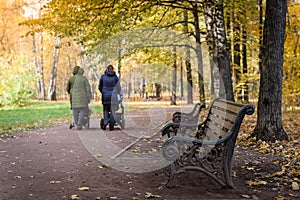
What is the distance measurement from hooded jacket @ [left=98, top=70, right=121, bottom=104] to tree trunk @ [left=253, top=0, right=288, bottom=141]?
4.94 meters

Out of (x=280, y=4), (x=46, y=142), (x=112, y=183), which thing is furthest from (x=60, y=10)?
(x=112, y=183)

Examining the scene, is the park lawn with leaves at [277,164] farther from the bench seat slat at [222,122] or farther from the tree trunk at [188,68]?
the tree trunk at [188,68]

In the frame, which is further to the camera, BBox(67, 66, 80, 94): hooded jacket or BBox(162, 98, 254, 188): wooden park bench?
BBox(67, 66, 80, 94): hooded jacket

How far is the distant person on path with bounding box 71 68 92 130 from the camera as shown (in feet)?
39.5

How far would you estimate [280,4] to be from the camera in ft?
27.3

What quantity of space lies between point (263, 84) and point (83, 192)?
17.2ft

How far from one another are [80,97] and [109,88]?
39.0 inches

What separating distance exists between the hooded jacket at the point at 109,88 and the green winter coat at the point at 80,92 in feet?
1.83

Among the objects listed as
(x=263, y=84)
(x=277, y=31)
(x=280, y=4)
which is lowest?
(x=263, y=84)

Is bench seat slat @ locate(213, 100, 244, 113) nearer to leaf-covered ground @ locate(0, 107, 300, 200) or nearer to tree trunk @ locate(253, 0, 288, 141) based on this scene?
leaf-covered ground @ locate(0, 107, 300, 200)

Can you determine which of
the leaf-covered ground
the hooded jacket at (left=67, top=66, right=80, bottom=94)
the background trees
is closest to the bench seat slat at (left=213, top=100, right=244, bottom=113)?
the leaf-covered ground

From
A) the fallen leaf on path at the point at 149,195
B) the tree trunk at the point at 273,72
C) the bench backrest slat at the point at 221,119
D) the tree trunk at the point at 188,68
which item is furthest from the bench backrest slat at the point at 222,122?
the tree trunk at the point at 188,68

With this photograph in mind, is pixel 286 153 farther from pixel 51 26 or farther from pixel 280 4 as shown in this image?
pixel 51 26

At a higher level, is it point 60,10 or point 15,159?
point 60,10
